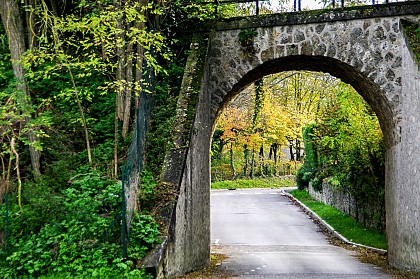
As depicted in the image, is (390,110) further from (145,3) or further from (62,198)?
(62,198)

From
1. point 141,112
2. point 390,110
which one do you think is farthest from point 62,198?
point 390,110

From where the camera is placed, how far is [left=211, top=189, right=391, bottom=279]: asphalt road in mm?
12344

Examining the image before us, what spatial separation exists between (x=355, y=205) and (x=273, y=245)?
567 centimetres

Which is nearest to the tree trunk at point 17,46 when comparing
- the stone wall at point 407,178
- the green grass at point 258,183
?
the stone wall at point 407,178

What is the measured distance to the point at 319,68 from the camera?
564 inches

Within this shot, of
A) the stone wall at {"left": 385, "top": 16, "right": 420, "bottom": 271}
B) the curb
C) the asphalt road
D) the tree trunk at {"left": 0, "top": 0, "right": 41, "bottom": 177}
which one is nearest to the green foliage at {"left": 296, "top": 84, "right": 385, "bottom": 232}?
the curb

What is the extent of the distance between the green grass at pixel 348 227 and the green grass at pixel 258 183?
11.1 m

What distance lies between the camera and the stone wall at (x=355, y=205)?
18.8 metres

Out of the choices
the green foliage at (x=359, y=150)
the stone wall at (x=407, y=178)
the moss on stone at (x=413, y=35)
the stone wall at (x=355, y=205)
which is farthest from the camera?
the stone wall at (x=355, y=205)

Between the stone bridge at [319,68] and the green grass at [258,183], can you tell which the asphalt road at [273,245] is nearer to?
the stone bridge at [319,68]

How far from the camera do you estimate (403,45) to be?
1220 centimetres

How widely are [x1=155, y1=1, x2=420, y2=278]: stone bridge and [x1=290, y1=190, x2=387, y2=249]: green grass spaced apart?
5.03 metres

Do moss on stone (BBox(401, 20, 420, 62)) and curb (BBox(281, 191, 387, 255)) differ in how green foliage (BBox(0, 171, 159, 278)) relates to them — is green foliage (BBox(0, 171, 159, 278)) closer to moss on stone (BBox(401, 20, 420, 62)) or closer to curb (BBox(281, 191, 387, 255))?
moss on stone (BBox(401, 20, 420, 62))

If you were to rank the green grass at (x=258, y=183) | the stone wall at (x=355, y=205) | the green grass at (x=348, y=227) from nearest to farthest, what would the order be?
the green grass at (x=348, y=227), the stone wall at (x=355, y=205), the green grass at (x=258, y=183)
